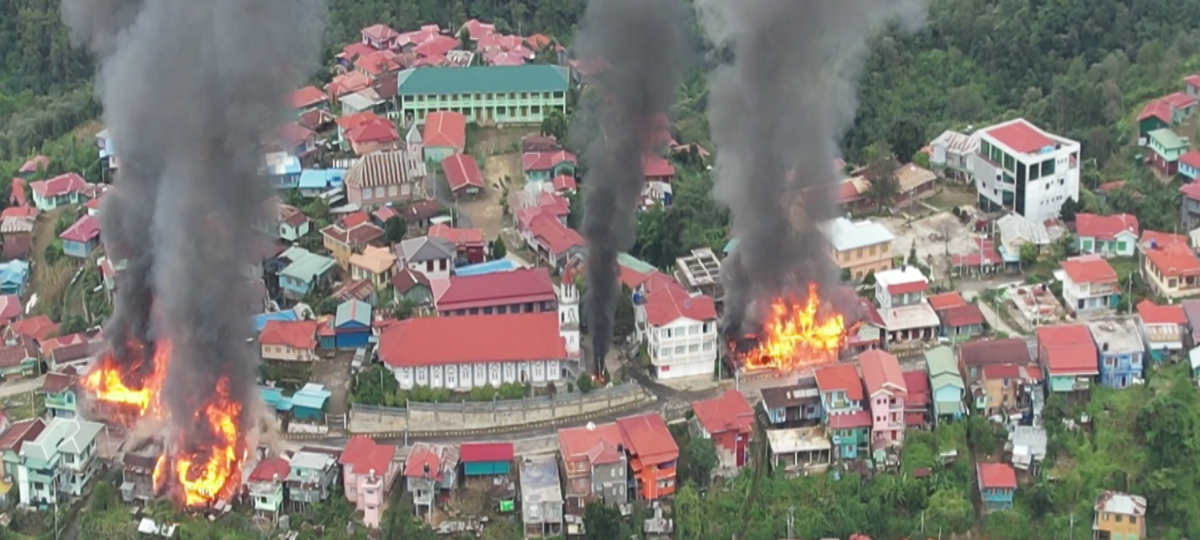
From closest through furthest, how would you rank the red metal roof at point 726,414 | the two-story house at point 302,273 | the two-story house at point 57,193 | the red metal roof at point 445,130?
the red metal roof at point 726,414 < the two-story house at point 302,273 < the two-story house at point 57,193 < the red metal roof at point 445,130

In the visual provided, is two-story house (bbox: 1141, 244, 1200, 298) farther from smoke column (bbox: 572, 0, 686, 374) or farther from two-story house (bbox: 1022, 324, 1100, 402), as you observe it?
smoke column (bbox: 572, 0, 686, 374)

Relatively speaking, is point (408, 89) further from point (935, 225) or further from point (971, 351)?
point (971, 351)

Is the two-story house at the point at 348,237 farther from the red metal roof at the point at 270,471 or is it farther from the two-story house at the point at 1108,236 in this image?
the two-story house at the point at 1108,236

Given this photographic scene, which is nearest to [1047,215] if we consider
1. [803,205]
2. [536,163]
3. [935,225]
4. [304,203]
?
[935,225]

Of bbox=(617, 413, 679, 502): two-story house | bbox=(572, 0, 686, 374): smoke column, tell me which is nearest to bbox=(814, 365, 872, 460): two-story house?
bbox=(617, 413, 679, 502): two-story house

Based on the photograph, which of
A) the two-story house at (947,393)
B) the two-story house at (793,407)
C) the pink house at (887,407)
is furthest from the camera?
the two-story house at (793,407)

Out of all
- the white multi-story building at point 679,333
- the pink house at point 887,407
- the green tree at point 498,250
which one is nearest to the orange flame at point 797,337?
the white multi-story building at point 679,333

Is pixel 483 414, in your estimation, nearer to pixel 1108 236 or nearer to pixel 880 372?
pixel 880 372
